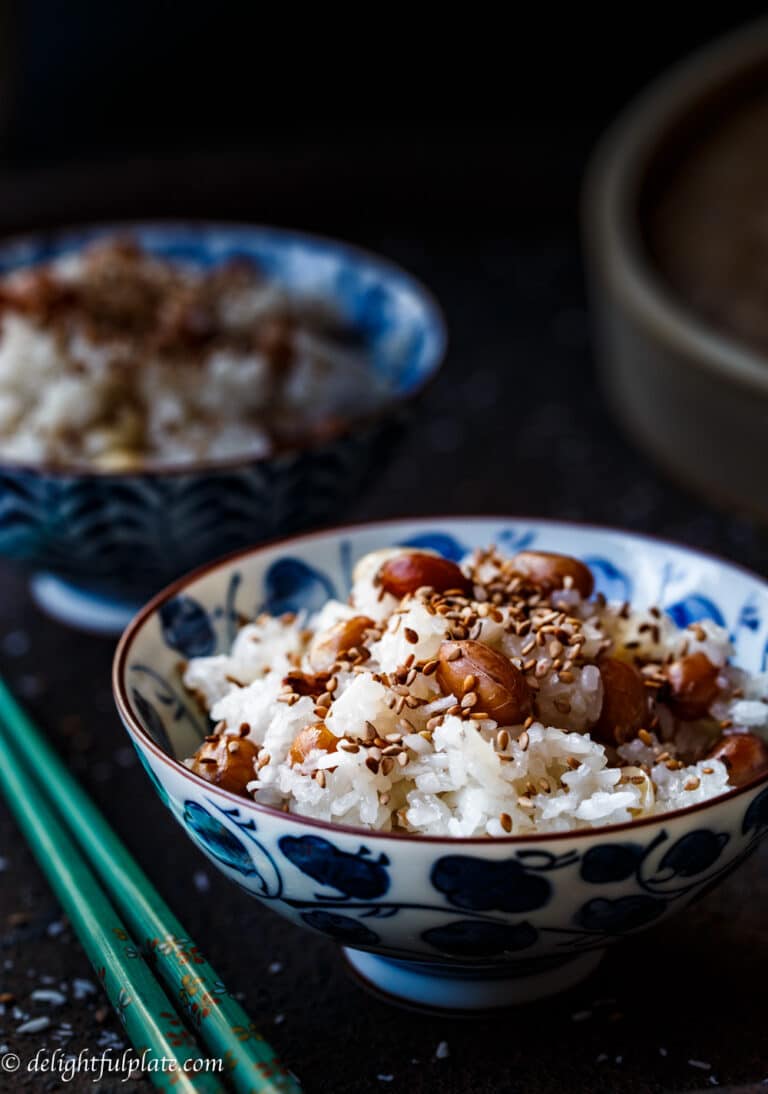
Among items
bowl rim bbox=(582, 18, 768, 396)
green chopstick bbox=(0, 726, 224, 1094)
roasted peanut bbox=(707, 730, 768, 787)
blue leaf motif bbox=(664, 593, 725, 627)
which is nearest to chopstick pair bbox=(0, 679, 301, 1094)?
green chopstick bbox=(0, 726, 224, 1094)

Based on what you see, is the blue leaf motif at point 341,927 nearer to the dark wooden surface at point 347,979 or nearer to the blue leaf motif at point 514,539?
the dark wooden surface at point 347,979

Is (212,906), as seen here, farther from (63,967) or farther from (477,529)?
(477,529)

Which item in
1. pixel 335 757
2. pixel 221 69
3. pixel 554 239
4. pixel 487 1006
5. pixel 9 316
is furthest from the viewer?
pixel 221 69

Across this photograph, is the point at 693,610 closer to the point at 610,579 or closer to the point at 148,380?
the point at 610,579

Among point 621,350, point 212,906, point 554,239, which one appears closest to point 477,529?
point 212,906

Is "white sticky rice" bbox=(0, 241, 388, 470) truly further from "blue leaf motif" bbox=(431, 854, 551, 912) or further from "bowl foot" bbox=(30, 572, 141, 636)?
"blue leaf motif" bbox=(431, 854, 551, 912)
